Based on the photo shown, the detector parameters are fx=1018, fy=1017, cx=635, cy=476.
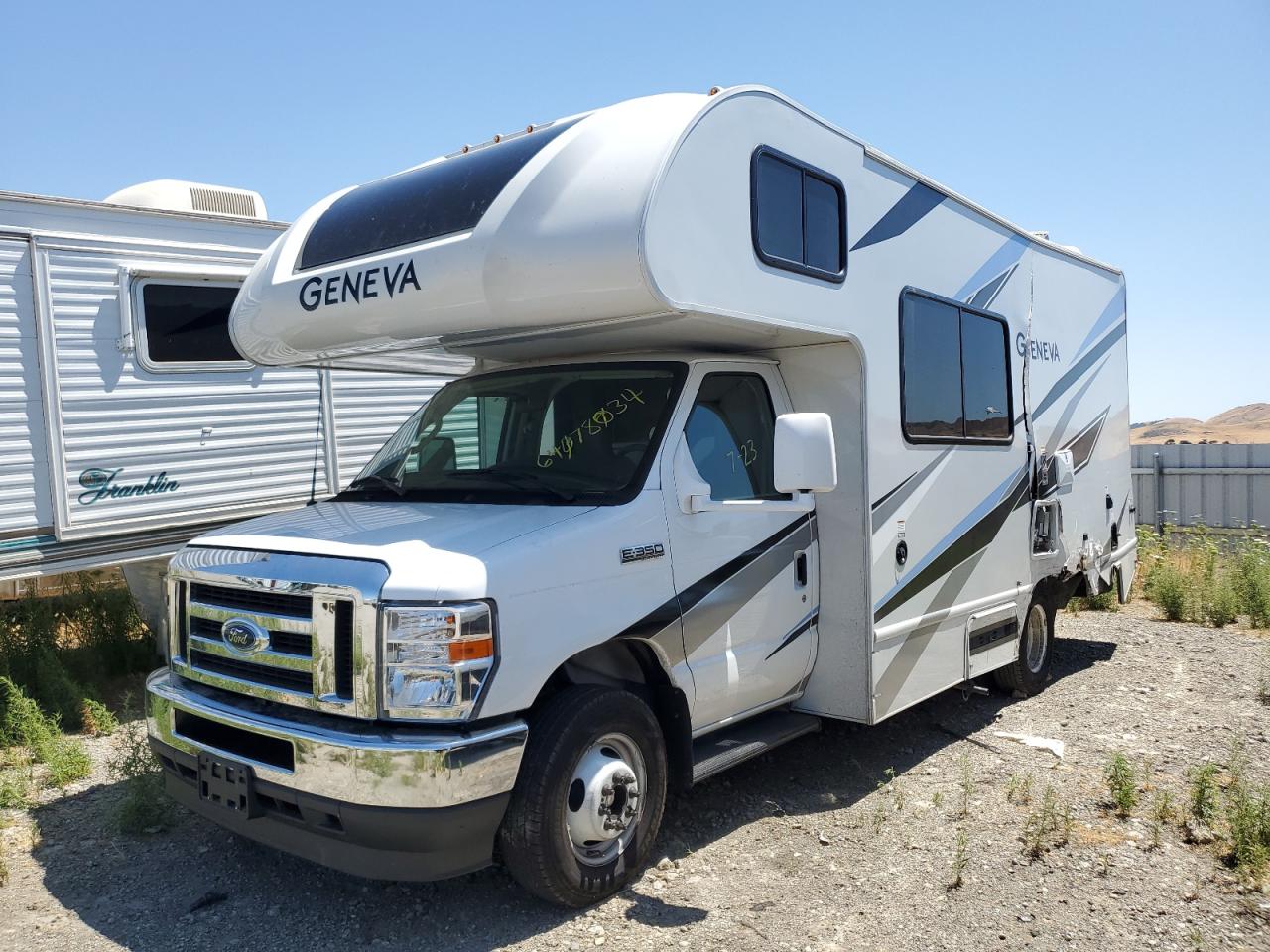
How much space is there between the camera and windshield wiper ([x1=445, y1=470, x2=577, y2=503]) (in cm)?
438

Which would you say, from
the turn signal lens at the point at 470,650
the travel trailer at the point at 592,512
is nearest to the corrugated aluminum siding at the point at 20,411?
the travel trailer at the point at 592,512

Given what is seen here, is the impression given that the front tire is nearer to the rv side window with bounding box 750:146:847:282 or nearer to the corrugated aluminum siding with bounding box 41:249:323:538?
the rv side window with bounding box 750:146:847:282

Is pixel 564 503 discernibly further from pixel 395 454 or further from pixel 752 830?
pixel 752 830

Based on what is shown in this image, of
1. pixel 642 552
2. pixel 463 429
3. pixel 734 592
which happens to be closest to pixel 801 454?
pixel 734 592

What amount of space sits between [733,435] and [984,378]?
2440 mm

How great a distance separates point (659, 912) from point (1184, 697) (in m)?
4.98

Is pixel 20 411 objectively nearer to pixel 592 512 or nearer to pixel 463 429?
pixel 463 429

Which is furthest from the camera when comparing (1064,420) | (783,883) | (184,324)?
(1064,420)

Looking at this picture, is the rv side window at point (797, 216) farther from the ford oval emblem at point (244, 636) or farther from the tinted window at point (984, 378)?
the ford oval emblem at point (244, 636)

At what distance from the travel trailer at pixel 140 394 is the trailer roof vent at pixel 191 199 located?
14 millimetres

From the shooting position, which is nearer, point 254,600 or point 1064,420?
point 254,600

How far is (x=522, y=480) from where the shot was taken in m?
4.55

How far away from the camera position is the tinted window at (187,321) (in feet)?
23.9

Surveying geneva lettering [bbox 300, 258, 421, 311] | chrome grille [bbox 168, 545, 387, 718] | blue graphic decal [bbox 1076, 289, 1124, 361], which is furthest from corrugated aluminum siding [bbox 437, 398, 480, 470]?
blue graphic decal [bbox 1076, 289, 1124, 361]
